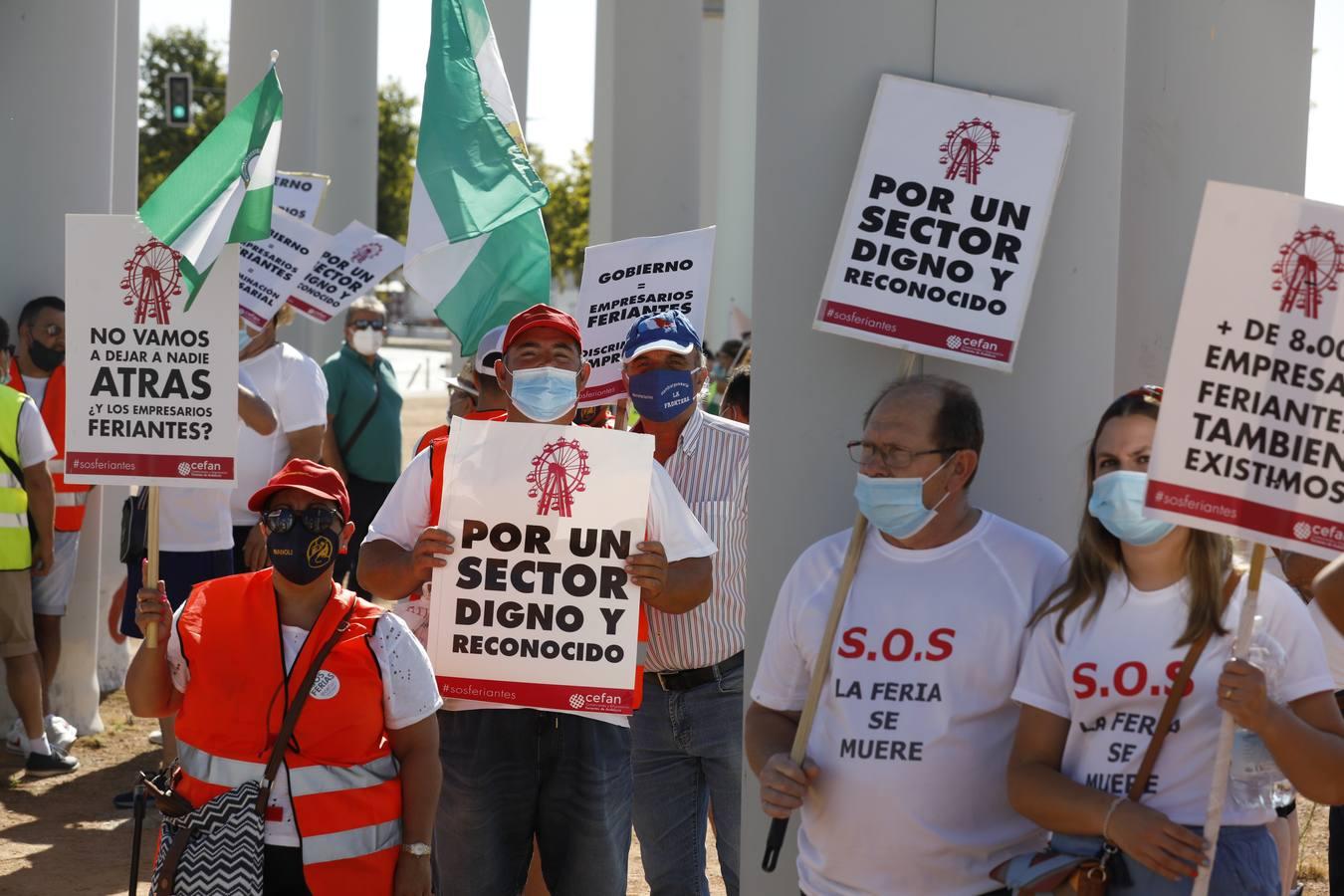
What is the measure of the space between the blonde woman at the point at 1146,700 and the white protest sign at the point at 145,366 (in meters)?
2.99

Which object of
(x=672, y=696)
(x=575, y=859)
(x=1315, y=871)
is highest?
(x=672, y=696)

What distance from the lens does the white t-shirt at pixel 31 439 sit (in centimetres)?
870

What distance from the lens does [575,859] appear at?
4797 millimetres

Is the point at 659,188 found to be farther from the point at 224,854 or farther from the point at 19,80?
the point at 224,854

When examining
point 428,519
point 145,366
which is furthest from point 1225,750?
point 145,366

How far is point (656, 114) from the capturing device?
1511cm

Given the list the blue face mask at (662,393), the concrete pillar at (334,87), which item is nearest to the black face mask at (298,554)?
the blue face mask at (662,393)

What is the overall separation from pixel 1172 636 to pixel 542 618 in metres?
1.96

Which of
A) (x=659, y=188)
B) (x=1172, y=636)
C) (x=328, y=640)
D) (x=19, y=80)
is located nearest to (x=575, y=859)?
(x=328, y=640)

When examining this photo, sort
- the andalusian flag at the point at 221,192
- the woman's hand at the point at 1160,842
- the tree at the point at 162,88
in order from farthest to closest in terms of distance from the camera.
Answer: the tree at the point at 162,88
the andalusian flag at the point at 221,192
the woman's hand at the point at 1160,842

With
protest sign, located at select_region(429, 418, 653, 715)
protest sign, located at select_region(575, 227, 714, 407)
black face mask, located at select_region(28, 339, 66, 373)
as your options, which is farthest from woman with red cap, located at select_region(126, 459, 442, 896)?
black face mask, located at select_region(28, 339, 66, 373)

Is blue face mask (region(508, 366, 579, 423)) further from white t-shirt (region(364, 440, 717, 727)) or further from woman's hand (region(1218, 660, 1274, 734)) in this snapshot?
woman's hand (region(1218, 660, 1274, 734))

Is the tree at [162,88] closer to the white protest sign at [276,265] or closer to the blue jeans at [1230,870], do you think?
the white protest sign at [276,265]

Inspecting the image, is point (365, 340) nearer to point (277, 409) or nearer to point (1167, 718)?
point (277, 409)
